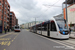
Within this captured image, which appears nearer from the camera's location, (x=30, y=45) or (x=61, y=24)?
(x=30, y=45)

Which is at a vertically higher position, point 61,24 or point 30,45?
point 61,24

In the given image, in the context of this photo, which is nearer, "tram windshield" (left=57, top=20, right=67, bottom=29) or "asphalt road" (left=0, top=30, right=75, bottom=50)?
"asphalt road" (left=0, top=30, right=75, bottom=50)

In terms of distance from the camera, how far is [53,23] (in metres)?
12.2

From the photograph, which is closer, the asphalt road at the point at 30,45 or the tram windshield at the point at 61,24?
the asphalt road at the point at 30,45

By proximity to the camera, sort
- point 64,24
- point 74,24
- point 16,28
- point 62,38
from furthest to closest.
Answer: point 74,24 < point 16,28 < point 64,24 < point 62,38

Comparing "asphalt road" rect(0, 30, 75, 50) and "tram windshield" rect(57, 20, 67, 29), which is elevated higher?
"tram windshield" rect(57, 20, 67, 29)

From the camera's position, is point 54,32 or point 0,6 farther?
point 0,6

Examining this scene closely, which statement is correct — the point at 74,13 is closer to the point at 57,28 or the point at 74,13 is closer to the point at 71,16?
the point at 71,16

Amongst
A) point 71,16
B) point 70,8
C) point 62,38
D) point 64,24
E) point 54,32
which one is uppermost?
point 70,8

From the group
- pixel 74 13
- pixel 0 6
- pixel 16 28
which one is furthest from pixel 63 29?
pixel 0 6

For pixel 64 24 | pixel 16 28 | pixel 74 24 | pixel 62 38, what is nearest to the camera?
pixel 62 38

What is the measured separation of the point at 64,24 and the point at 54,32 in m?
1.77

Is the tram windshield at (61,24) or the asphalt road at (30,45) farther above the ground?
the tram windshield at (61,24)

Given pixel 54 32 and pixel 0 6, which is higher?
pixel 0 6
